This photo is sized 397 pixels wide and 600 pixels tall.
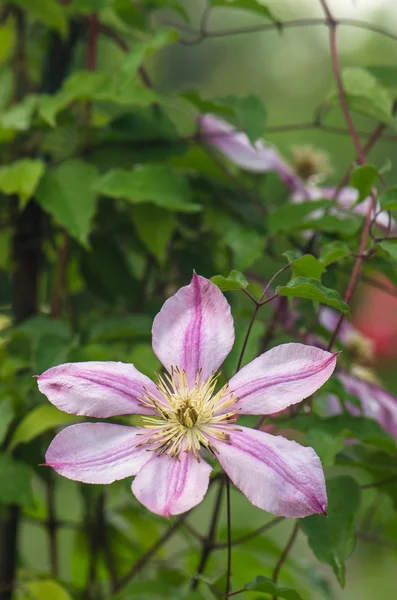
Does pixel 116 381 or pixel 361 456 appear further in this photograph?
pixel 361 456

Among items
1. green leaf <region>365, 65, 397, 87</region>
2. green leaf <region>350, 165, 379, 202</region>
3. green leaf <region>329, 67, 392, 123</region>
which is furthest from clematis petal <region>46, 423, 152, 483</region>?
green leaf <region>365, 65, 397, 87</region>

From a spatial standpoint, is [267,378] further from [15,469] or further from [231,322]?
[15,469]

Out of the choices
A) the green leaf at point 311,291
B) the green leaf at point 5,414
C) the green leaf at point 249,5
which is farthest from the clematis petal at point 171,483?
the green leaf at point 249,5

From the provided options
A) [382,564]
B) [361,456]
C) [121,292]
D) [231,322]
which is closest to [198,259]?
[121,292]

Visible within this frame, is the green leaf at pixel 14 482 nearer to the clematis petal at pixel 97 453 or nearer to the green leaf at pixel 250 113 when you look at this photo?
the clematis petal at pixel 97 453

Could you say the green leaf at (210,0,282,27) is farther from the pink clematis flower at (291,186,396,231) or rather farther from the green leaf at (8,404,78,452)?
the green leaf at (8,404,78,452)
